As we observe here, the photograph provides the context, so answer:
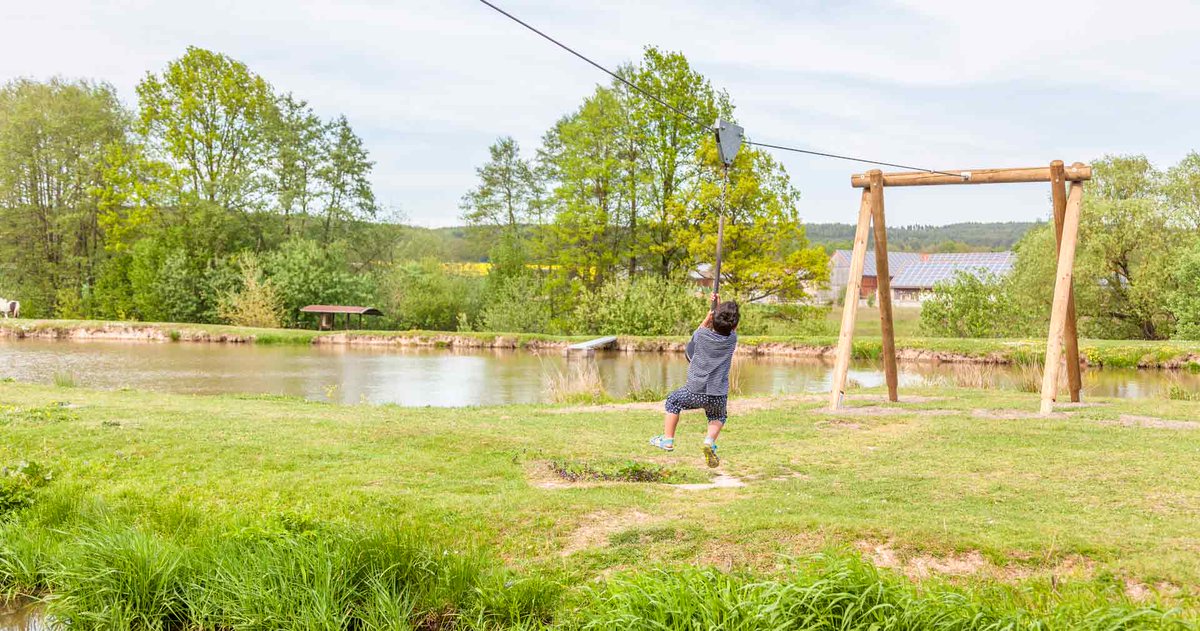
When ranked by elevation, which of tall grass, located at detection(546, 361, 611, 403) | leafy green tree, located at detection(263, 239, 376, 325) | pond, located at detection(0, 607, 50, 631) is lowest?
pond, located at detection(0, 607, 50, 631)

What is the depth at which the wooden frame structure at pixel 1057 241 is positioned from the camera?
12.5 m

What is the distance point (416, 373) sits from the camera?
25766mm

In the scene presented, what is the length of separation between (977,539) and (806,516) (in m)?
1.20

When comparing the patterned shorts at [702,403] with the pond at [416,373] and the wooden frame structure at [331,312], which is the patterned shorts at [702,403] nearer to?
the pond at [416,373]

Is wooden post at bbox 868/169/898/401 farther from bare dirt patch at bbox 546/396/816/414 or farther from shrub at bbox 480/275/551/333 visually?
shrub at bbox 480/275/551/333

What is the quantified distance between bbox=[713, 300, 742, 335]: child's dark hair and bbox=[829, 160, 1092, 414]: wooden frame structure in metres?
5.29

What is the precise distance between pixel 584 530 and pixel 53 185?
5288 cm

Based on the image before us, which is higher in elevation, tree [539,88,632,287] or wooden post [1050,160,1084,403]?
tree [539,88,632,287]

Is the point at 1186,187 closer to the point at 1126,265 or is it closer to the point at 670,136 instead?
the point at 1126,265

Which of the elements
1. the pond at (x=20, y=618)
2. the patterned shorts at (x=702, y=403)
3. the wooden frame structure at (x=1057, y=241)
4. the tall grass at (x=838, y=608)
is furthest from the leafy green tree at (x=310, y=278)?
the tall grass at (x=838, y=608)

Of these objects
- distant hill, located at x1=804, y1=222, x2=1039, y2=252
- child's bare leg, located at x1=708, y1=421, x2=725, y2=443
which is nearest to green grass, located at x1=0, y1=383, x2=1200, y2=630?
child's bare leg, located at x1=708, y1=421, x2=725, y2=443

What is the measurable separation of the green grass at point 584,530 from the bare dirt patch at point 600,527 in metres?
0.03

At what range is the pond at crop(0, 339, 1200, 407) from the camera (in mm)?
20391

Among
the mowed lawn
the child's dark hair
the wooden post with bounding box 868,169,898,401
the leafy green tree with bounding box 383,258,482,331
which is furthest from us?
the leafy green tree with bounding box 383,258,482,331
